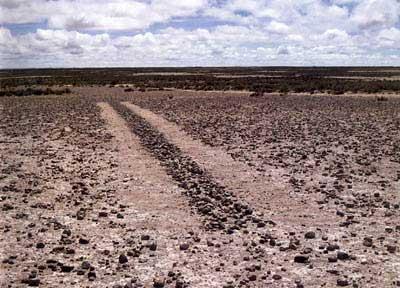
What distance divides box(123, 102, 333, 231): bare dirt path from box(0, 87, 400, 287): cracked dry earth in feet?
0.12

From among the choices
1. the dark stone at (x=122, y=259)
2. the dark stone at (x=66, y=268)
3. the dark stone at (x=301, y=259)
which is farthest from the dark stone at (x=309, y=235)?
the dark stone at (x=66, y=268)

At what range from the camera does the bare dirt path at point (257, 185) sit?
9328mm

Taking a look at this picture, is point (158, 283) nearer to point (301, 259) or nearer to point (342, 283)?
point (301, 259)

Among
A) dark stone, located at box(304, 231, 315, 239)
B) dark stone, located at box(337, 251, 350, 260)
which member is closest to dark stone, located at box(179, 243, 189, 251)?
dark stone, located at box(304, 231, 315, 239)

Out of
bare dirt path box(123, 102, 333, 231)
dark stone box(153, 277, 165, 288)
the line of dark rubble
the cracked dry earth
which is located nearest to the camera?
dark stone box(153, 277, 165, 288)

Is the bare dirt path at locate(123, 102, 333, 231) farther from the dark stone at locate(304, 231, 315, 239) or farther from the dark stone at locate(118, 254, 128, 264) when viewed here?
the dark stone at locate(118, 254, 128, 264)

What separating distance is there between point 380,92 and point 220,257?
4887cm

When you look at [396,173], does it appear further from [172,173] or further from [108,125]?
[108,125]

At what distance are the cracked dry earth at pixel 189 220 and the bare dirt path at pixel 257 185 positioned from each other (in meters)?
0.04

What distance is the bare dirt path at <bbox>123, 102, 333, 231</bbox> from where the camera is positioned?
933 centimetres

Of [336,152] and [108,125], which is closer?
[336,152]

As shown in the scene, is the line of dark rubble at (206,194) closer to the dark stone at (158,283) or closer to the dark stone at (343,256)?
the dark stone at (343,256)

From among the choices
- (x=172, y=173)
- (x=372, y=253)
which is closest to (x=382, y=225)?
(x=372, y=253)

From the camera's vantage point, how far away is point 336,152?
1588cm
